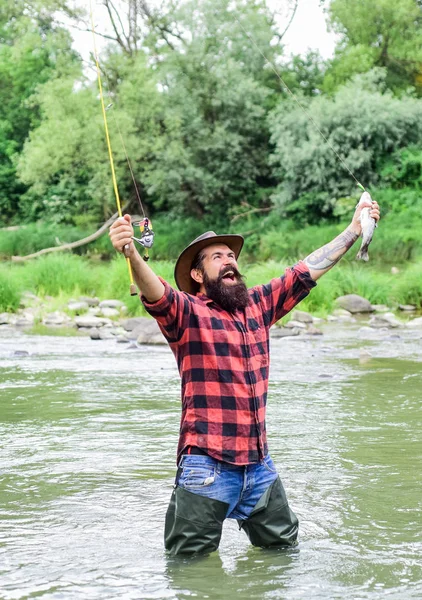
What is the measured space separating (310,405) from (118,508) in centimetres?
337

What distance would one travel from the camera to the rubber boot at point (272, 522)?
390cm

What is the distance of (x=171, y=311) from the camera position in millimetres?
3814

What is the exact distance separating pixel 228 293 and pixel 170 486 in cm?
182

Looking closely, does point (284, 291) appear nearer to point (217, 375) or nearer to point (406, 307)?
point (217, 375)

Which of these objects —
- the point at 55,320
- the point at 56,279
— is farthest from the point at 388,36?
the point at 55,320

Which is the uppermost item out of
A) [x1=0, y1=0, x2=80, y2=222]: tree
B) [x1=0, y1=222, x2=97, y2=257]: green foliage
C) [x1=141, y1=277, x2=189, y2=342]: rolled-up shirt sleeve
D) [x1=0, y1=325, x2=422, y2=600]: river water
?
[x1=0, y1=0, x2=80, y2=222]: tree

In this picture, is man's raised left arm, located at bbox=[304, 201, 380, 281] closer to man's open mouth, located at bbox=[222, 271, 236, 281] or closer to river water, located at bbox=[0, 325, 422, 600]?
man's open mouth, located at bbox=[222, 271, 236, 281]

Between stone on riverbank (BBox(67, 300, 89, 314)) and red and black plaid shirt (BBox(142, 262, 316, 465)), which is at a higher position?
red and black plaid shirt (BBox(142, 262, 316, 465))

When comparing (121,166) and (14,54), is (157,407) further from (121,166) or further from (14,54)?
(14,54)

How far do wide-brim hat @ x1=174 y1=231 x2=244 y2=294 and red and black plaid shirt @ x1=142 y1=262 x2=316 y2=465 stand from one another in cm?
20

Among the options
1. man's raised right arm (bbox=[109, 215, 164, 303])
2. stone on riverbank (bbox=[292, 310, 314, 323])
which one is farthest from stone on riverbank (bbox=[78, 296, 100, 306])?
man's raised right arm (bbox=[109, 215, 164, 303])

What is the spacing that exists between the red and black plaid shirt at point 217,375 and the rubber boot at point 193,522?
185 mm

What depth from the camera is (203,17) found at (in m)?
33.0

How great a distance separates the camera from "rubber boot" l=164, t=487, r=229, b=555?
3.77 m
